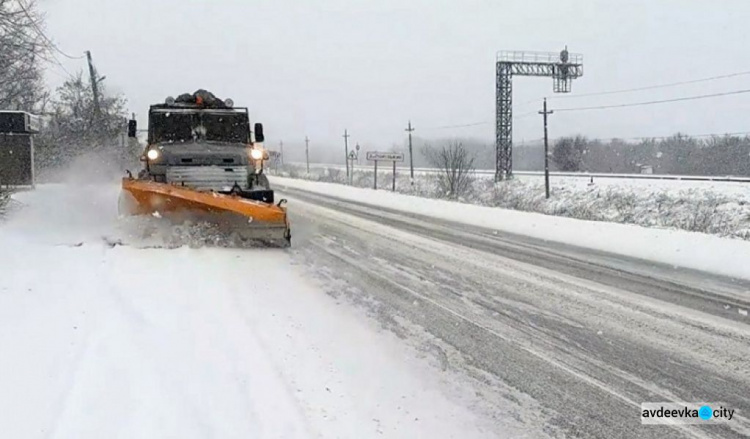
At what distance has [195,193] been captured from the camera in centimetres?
873

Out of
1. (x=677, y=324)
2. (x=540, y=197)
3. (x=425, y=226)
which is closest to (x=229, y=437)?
(x=677, y=324)

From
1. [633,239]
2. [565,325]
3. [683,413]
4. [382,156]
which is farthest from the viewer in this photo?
[382,156]

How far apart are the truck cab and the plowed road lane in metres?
1.77

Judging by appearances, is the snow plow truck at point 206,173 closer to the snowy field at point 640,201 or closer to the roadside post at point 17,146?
the roadside post at point 17,146

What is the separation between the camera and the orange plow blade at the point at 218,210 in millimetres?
8664

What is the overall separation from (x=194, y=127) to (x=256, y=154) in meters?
1.30

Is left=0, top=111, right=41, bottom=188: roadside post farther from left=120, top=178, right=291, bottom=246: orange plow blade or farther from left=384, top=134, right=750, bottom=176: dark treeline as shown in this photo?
left=384, top=134, right=750, bottom=176: dark treeline

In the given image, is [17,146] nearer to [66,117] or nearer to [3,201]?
[3,201]

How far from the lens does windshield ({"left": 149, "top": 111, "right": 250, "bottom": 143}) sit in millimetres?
10875

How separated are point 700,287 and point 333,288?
443 cm

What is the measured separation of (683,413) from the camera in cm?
354

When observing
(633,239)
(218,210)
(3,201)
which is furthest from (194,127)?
(633,239)

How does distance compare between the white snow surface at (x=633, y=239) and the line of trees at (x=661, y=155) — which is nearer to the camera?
the white snow surface at (x=633, y=239)

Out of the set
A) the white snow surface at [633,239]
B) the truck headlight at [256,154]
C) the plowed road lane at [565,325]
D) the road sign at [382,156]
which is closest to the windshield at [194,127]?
the truck headlight at [256,154]
